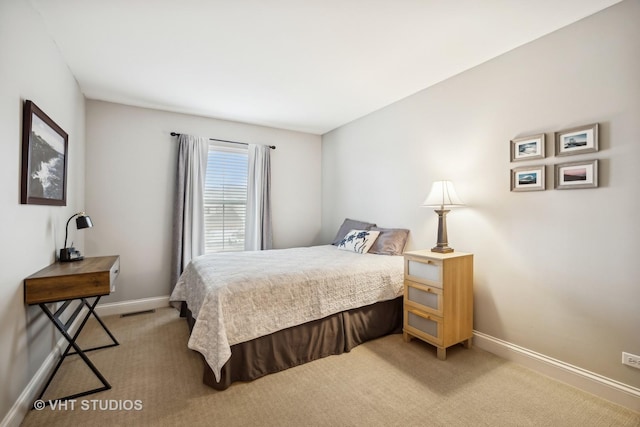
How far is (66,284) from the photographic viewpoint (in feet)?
5.98

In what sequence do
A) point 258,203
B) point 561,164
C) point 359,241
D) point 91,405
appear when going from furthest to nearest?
point 258,203 → point 359,241 → point 561,164 → point 91,405

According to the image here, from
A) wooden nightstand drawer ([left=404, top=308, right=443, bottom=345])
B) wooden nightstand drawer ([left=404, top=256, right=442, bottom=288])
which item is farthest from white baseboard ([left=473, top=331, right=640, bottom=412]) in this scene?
wooden nightstand drawer ([left=404, top=256, right=442, bottom=288])

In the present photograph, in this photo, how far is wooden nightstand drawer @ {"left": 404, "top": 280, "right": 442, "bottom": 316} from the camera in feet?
7.80

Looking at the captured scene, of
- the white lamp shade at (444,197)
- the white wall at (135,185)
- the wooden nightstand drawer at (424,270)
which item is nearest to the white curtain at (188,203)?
the white wall at (135,185)

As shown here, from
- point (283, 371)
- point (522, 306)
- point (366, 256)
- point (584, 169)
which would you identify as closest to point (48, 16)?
point (283, 371)

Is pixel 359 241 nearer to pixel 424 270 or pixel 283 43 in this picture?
pixel 424 270

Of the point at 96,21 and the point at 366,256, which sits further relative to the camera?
the point at 366,256

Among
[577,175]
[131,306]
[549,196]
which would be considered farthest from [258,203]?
[577,175]

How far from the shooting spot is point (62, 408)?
1.78 metres

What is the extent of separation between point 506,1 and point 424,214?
1907 millimetres

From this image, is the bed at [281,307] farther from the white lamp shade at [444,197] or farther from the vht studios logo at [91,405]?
the white lamp shade at [444,197]

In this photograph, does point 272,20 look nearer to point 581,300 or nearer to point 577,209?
point 577,209

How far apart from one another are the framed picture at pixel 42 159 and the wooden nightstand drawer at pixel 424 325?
3017mm

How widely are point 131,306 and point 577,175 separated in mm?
4685
